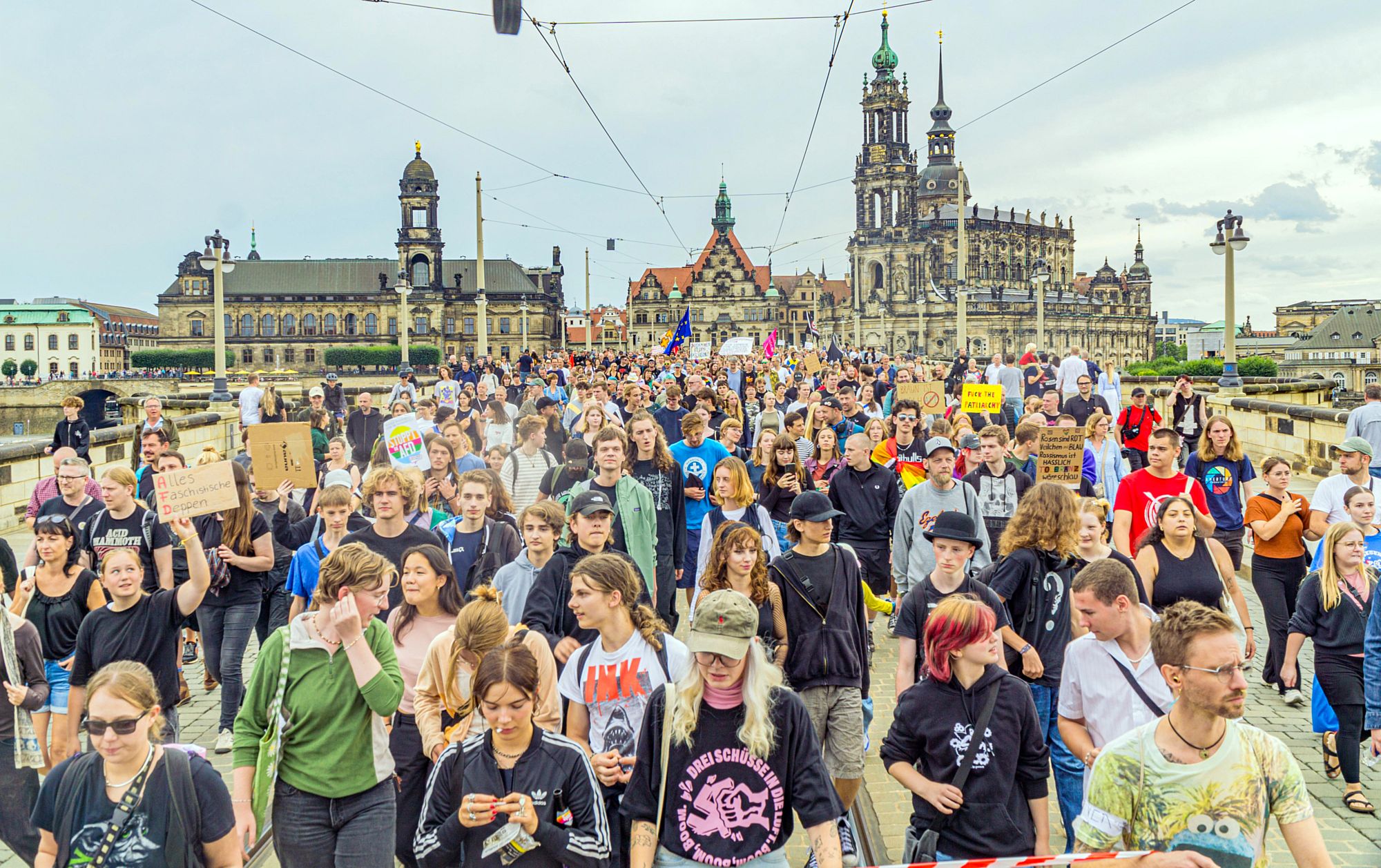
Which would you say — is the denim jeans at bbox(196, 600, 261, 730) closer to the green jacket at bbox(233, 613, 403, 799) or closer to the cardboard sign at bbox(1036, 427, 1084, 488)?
the green jacket at bbox(233, 613, 403, 799)

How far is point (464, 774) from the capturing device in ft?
10.6

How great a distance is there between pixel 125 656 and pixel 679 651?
267cm

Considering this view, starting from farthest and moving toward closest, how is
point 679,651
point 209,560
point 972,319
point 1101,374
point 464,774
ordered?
point 972,319, point 1101,374, point 209,560, point 679,651, point 464,774

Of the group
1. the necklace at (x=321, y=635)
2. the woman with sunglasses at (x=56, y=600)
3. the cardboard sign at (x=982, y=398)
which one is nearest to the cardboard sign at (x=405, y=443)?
the woman with sunglasses at (x=56, y=600)

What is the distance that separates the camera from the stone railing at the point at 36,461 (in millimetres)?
13844

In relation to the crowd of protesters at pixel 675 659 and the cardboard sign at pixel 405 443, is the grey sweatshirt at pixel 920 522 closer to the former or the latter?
the crowd of protesters at pixel 675 659

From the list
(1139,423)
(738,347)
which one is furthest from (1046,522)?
(738,347)

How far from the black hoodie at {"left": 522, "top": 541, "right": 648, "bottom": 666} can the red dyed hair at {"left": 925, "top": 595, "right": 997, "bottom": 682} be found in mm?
1583

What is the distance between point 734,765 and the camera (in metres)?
3.09

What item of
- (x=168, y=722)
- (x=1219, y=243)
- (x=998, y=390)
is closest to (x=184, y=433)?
(x=998, y=390)

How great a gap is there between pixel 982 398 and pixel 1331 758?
27.4 feet

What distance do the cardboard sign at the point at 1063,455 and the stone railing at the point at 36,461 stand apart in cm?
897

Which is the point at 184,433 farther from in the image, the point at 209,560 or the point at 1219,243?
the point at 1219,243

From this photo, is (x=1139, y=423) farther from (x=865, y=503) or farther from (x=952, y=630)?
(x=952, y=630)
